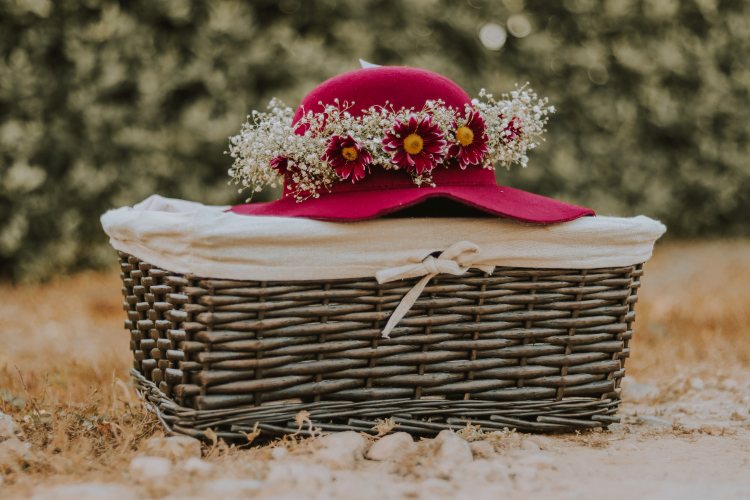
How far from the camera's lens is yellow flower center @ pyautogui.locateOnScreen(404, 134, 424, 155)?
6.67ft

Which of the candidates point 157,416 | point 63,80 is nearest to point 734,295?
point 157,416

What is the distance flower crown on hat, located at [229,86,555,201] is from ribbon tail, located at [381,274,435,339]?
25 centimetres

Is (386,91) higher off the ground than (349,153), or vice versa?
(386,91)

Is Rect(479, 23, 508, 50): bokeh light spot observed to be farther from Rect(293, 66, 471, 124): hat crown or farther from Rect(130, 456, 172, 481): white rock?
Rect(130, 456, 172, 481): white rock

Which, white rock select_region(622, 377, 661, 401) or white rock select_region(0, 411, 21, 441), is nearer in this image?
white rock select_region(0, 411, 21, 441)

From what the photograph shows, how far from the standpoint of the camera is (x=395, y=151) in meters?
2.04

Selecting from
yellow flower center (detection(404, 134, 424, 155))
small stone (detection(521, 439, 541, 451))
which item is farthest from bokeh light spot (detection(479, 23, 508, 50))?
small stone (detection(521, 439, 541, 451))

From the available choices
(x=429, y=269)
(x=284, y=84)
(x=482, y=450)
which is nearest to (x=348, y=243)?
(x=429, y=269)

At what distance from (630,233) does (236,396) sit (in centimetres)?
101

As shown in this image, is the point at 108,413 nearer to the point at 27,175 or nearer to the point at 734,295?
the point at 27,175

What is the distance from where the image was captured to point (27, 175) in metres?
4.38

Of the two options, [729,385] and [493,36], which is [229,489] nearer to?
[729,385]

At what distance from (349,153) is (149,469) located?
0.83 metres

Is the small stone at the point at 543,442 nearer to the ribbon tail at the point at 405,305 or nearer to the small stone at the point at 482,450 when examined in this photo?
the small stone at the point at 482,450
